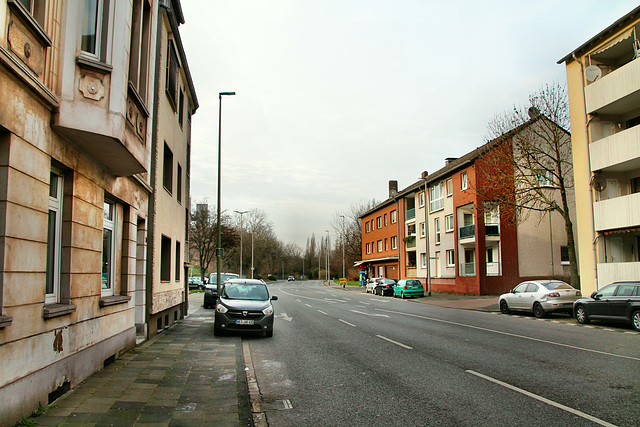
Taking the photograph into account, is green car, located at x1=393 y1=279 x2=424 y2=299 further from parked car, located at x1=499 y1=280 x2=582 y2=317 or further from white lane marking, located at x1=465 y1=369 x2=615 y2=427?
white lane marking, located at x1=465 y1=369 x2=615 y2=427

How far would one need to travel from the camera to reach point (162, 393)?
6762mm

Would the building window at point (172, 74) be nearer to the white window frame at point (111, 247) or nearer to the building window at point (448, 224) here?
the white window frame at point (111, 247)

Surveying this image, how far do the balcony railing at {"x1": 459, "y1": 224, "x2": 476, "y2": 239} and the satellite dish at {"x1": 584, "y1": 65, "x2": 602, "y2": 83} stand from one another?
14.2 metres

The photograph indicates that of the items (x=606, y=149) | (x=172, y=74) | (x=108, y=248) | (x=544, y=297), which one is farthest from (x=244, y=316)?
(x=606, y=149)

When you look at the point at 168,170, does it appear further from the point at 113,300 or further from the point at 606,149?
the point at 606,149

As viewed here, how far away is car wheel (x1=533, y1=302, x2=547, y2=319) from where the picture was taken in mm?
18950

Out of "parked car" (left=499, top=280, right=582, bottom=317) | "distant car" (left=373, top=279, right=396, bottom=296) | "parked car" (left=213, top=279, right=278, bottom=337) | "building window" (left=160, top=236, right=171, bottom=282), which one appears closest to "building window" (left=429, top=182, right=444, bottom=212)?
"distant car" (left=373, top=279, right=396, bottom=296)

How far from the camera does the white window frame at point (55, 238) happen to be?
6.59m

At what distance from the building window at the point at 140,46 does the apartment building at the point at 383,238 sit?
137 feet

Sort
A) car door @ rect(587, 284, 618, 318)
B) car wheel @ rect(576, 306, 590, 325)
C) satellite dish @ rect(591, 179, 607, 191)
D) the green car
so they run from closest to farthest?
car door @ rect(587, 284, 618, 318)
car wheel @ rect(576, 306, 590, 325)
satellite dish @ rect(591, 179, 607, 191)
the green car

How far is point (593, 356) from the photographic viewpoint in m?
9.58

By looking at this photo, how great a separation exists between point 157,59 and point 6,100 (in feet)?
29.7

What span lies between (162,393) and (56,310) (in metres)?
1.87

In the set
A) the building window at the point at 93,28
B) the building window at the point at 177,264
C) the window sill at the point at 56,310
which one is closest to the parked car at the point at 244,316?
the building window at the point at 177,264
